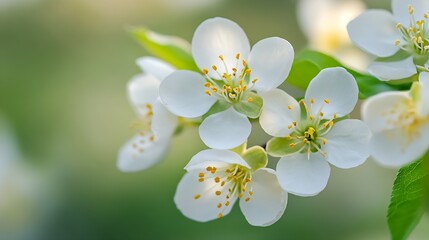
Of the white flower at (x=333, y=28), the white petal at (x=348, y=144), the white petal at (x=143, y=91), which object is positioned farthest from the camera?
the white flower at (x=333, y=28)

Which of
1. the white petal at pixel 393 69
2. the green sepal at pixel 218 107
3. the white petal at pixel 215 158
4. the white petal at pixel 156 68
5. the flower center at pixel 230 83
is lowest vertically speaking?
the white petal at pixel 393 69

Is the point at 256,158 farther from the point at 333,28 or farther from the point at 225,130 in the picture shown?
the point at 333,28

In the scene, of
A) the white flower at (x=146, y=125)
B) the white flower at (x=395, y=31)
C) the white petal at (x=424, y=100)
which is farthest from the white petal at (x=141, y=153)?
the white petal at (x=424, y=100)

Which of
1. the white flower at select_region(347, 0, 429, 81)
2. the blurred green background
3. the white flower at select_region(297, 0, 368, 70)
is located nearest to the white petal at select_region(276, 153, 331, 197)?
the white flower at select_region(347, 0, 429, 81)

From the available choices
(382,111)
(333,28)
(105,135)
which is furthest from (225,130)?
(105,135)

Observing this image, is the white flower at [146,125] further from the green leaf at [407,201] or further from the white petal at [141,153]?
the green leaf at [407,201]

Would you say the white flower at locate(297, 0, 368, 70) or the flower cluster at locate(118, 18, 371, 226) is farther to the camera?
the white flower at locate(297, 0, 368, 70)

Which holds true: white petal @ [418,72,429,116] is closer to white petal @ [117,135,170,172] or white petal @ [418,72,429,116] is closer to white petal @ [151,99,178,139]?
white petal @ [151,99,178,139]
